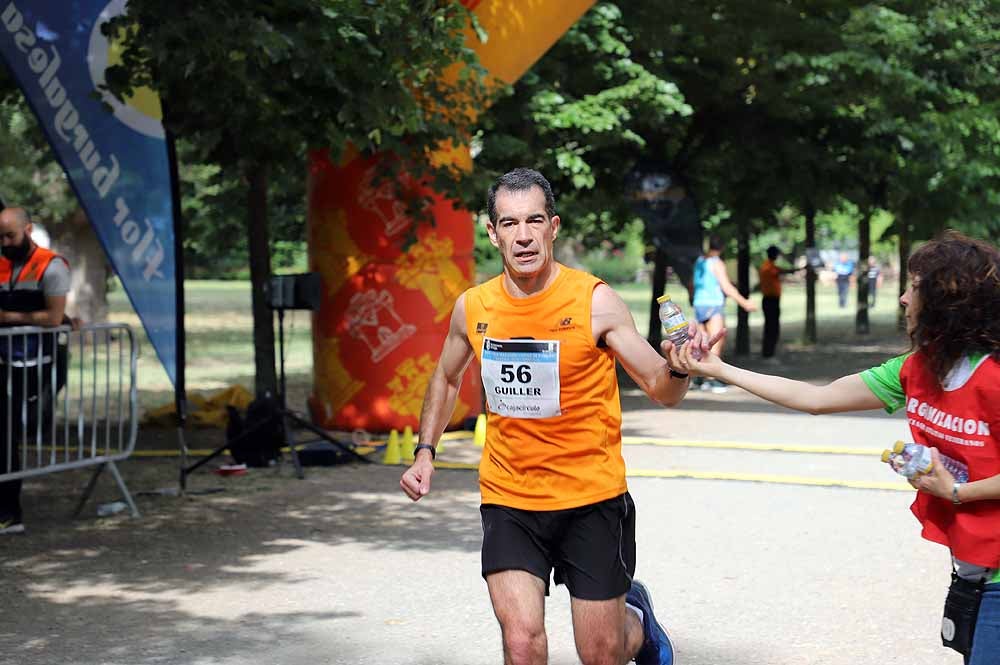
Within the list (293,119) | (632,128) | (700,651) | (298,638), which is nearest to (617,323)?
(700,651)

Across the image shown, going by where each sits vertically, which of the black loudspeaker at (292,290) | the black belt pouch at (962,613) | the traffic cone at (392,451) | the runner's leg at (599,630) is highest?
the black loudspeaker at (292,290)

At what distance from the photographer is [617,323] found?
4656mm

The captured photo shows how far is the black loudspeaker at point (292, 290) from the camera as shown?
11.6m

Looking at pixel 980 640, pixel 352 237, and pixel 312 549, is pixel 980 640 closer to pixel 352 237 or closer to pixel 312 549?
pixel 312 549

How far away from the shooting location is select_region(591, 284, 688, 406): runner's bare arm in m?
4.61

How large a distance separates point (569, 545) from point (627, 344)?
2.15ft

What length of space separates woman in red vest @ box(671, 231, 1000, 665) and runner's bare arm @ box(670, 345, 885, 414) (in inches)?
6.3

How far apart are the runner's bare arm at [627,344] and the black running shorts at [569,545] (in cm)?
39

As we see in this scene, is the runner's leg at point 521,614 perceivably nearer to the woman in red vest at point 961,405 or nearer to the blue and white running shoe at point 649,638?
the blue and white running shoe at point 649,638

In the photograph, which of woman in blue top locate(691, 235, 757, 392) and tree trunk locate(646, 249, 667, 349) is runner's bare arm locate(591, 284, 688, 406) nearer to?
woman in blue top locate(691, 235, 757, 392)

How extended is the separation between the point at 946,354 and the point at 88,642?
4.14 meters

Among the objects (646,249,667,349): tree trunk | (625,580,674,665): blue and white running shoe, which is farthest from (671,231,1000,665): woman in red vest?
(646,249,667,349): tree trunk

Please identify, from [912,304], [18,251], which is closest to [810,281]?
[18,251]

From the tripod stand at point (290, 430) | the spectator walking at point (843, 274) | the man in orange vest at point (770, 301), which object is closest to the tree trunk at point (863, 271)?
the man in orange vest at point (770, 301)
